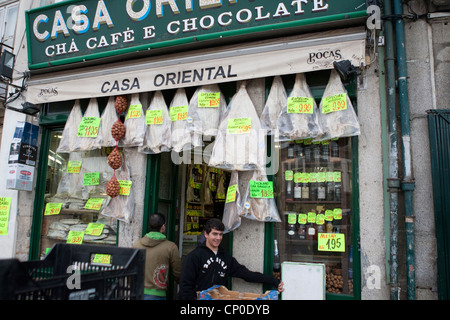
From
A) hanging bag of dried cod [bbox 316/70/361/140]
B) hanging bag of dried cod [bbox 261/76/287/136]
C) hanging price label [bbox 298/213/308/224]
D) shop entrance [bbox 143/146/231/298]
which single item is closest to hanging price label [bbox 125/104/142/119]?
shop entrance [bbox 143/146/231/298]

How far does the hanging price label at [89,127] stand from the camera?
516cm

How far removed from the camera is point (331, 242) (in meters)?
4.13

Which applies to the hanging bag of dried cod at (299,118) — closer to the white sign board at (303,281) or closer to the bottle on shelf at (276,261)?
the bottle on shelf at (276,261)

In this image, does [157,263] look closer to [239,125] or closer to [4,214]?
[239,125]

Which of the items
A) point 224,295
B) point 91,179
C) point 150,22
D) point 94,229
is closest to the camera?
point 224,295

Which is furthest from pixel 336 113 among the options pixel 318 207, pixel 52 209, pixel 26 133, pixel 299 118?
pixel 26 133

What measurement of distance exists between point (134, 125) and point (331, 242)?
9.75ft

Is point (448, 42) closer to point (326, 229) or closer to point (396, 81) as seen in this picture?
point (396, 81)

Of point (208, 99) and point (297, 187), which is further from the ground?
point (208, 99)

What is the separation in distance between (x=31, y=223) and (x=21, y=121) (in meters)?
1.64

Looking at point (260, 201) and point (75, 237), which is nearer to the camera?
point (260, 201)

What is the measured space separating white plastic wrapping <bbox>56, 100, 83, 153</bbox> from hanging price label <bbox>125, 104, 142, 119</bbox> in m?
0.91
